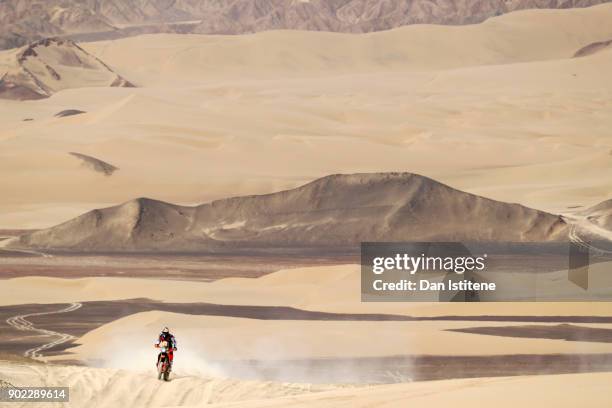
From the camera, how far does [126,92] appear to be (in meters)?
124

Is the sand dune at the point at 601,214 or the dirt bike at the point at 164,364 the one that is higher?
the sand dune at the point at 601,214

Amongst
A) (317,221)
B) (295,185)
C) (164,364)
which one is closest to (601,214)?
(317,221)

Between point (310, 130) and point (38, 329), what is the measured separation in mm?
65455

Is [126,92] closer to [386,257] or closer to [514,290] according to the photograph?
[386,257]

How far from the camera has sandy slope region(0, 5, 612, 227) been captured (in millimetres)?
69562

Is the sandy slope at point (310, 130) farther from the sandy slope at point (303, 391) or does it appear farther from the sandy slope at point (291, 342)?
the sandy slope at point (303, 391)

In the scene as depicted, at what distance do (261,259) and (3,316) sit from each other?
15.8 m

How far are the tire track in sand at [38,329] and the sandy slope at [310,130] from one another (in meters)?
23.8

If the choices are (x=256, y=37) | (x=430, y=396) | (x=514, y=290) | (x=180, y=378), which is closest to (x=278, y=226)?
(x=514, y=290)

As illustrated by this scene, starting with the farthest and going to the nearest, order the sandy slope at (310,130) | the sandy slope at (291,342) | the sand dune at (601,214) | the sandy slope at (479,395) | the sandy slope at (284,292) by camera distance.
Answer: the sandy slope at (310,130) < the sand dune at (601,214) < the sandy slope at (284,292) < the sandy slope at (291,342) < the sandy slope at (479,395)

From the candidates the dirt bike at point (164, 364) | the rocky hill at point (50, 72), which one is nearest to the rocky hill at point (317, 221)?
the dirt bike at point (164, 364)

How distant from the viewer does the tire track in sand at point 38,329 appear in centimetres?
2755

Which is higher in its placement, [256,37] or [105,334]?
[256,37]

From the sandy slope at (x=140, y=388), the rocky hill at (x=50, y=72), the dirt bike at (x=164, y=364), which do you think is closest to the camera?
the sandy slope at (x=140, y=388)
